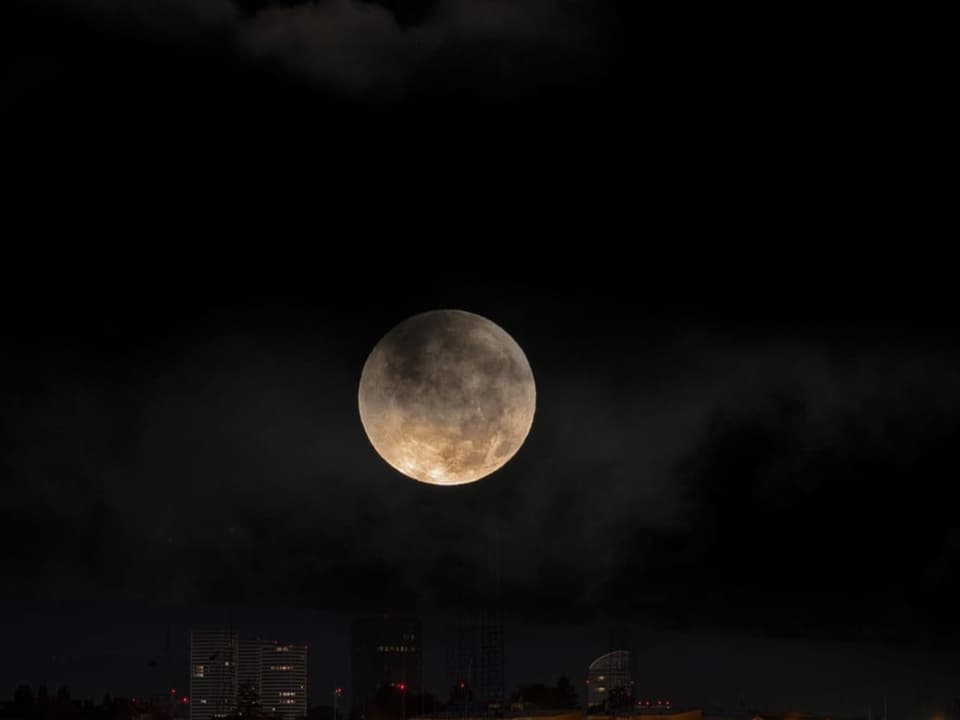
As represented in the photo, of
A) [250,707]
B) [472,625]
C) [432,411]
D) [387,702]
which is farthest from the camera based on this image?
[387,702]

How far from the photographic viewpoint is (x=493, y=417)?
3944 centimetres

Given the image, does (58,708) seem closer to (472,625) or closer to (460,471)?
(472,625)

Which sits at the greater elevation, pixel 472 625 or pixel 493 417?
pixel 493 417

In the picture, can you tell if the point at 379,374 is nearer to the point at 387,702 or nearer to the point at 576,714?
the point at 576,714

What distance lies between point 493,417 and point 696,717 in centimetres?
4270

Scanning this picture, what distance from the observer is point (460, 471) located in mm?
38812

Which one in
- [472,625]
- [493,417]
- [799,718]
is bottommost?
[799,718]

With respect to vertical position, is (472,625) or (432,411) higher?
(432,411)

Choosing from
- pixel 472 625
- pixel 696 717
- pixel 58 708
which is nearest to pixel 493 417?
pixel 472 625

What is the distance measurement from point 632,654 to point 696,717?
166 feet

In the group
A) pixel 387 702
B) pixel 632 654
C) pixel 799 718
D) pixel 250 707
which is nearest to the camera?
pixel 799 718

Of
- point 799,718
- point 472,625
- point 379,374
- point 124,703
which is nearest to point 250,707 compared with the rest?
point 124,703

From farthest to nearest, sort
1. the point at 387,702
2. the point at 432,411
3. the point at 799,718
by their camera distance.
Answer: the point at 387,702
the point at 799,718
the point at 432,411

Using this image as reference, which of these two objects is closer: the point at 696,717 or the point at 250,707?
the point at 696,717
